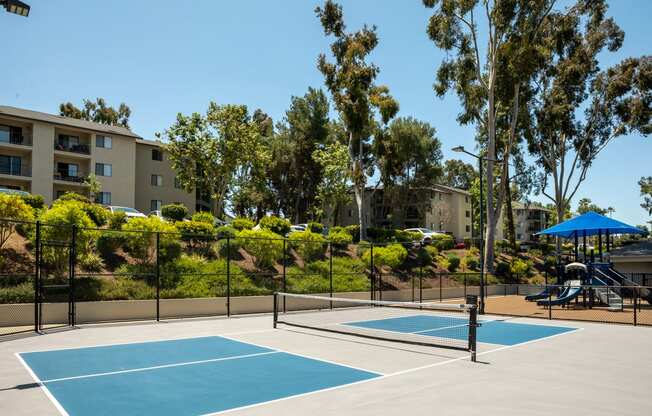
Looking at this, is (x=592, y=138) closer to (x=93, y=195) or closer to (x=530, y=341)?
(x=530, y=341)

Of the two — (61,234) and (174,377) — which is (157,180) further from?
(174,377)

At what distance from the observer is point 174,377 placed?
364 inches

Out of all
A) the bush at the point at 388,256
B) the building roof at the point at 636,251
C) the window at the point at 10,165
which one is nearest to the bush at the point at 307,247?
the bush at the point at 388,256

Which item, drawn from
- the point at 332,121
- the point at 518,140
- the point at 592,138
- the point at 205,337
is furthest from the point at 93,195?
the point at 592,138

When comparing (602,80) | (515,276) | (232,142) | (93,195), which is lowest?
(515,276)

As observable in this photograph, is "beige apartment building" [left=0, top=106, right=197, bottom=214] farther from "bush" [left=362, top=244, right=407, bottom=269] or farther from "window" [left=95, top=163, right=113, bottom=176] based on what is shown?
"bush" [left=362, top=244, right=407, bottom=269]

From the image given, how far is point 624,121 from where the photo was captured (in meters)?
42.5

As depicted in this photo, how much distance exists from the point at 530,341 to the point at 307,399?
28.3 feet

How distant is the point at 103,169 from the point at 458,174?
71.9 m

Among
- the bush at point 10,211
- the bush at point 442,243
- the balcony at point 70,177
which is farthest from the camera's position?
the balcony at point 70,177

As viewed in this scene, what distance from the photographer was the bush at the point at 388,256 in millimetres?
29891

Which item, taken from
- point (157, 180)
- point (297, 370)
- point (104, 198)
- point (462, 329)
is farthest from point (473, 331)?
point (157, 180)

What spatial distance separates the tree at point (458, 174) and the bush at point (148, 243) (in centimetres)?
8063

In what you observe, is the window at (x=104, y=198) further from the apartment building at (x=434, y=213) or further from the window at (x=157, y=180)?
the apartment building at (x=434, y=213)
